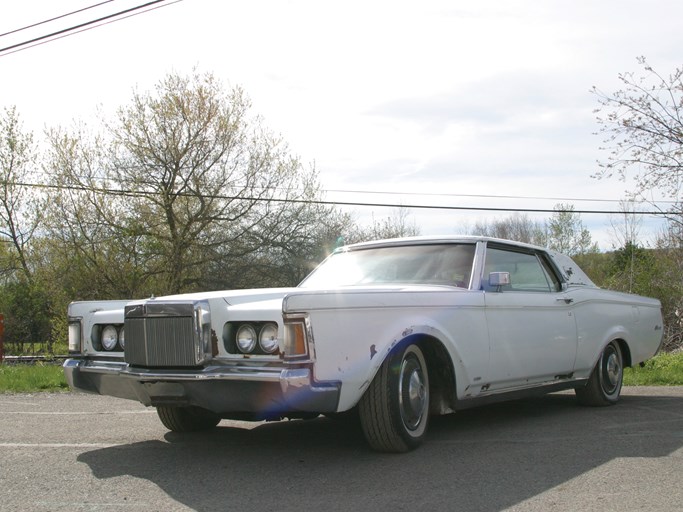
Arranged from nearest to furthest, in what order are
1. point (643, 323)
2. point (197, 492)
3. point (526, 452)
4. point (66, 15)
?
point (197, 492) → point (526, 452) → point (643, 323) → point (66, 15)

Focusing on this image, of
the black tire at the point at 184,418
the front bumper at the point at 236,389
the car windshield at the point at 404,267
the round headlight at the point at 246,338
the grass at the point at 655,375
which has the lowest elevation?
the grass at the point at 655,375

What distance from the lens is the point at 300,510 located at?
150 inches

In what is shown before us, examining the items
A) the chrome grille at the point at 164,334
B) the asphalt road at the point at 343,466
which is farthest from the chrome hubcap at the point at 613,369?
the chrome grille at the point at 164,334

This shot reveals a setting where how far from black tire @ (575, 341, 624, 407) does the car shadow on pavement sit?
0.52 m

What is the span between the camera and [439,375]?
546cm

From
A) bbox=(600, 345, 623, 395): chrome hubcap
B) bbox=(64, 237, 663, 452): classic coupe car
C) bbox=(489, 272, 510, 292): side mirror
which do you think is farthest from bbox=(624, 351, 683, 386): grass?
bbox=(489, 272, 510, 292): side mirror

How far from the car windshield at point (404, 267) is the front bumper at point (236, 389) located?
1.74 m

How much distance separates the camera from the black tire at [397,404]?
190 inches

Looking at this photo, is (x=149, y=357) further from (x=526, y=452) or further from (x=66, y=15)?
(x=66, y=15)

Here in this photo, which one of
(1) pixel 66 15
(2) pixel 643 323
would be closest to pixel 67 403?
(2) pixel 643 323

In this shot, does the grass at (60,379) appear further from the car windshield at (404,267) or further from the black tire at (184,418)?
the car windshield at (404,267)

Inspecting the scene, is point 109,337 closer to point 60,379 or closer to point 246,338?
point 246,338

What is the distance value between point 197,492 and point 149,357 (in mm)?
1095

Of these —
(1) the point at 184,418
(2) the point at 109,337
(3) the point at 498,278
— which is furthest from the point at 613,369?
(2) the point at 109,337
